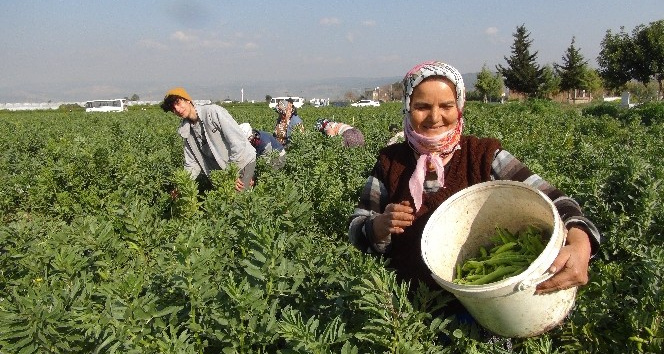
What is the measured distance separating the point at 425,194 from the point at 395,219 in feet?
0.89

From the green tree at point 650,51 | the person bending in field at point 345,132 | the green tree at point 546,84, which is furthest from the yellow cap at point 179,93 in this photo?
the green tree at point 546,84

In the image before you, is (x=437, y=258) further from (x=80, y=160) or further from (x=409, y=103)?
(x=80, y=160)

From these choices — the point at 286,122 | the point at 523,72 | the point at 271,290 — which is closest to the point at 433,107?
the point at 271,290

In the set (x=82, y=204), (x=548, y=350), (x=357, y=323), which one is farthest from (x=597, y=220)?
(x=82, y=204)

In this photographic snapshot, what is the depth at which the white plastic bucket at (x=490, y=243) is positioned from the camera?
1.50 m

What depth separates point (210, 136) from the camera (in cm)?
573

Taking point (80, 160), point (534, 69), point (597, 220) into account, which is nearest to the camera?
point (597, 220)

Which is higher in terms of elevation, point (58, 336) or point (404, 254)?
point (404, 254)

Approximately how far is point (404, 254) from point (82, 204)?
18.7 feet

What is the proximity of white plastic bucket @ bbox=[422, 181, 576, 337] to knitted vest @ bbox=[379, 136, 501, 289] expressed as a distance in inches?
4.9

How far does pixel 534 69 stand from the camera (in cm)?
4972

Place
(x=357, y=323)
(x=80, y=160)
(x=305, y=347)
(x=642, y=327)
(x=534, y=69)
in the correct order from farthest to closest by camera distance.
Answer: (x=534, y=69), (x=80, y=160), (x=642, y=327), (x=357, y=323), (x=305, y=347)

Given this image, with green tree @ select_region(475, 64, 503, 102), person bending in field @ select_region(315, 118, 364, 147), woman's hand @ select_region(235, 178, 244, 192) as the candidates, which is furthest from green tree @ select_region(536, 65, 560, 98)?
woman's hand @ select_region(235, 178, 244, 192)

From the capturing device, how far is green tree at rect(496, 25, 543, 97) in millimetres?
49688
